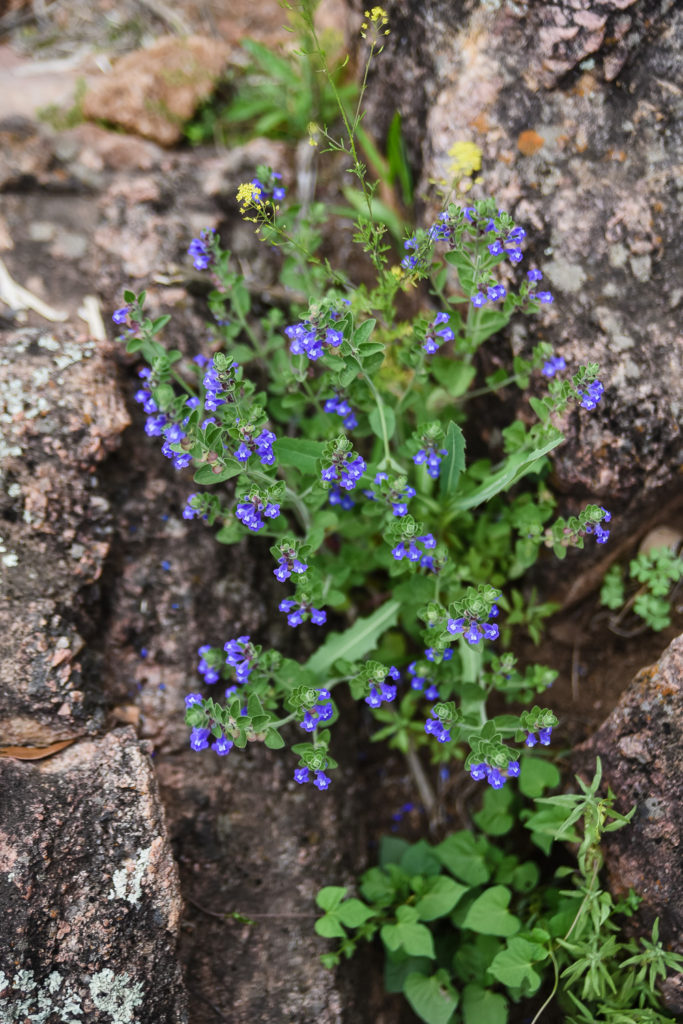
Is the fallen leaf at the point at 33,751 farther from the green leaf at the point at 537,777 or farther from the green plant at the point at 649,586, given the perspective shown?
the green plant at the point at 649,586

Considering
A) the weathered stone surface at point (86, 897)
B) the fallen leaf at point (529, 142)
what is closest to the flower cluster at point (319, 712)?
the weathered stone surface at point (86, 897)

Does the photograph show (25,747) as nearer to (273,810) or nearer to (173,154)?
(273,810)

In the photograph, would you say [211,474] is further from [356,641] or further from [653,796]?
[653,796]

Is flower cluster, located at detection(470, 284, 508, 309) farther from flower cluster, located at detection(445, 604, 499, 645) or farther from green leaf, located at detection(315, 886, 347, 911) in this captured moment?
green leaf, located at detection(315, 886, 347, 911)

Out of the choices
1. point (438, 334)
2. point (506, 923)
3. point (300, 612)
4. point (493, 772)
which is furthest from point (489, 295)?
point (506, 923)

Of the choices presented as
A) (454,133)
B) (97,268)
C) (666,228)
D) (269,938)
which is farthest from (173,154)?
(269,938)
